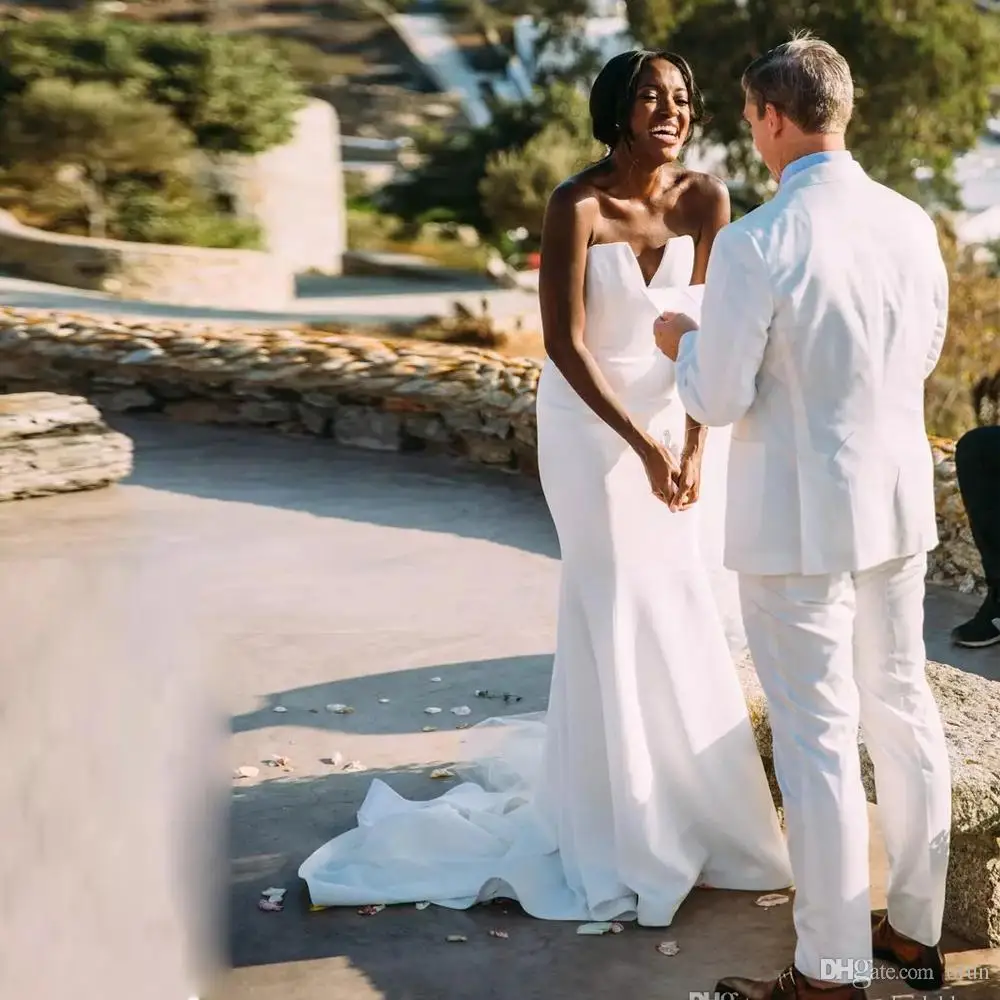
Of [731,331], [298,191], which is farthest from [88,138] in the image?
[731,331]

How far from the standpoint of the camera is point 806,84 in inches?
114

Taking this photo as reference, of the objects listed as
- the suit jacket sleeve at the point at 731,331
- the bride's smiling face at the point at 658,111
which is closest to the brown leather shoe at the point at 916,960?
the suit jacket sleeve at the point at 731,331

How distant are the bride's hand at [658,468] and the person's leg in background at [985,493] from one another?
2454mm

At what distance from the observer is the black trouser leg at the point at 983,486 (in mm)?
5758

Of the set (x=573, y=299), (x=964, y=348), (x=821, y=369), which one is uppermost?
(x=573, y=299)

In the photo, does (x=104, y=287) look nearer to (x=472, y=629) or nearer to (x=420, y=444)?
(x=420, y=444)

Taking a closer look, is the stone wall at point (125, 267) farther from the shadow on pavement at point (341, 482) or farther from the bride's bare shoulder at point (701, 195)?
the bride's bare shoulder at point (701, 195)

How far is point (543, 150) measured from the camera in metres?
27.7

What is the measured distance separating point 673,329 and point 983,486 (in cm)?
293

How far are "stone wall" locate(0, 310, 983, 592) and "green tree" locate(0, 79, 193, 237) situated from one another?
13464 mm

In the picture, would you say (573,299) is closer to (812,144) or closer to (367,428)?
(812,144)

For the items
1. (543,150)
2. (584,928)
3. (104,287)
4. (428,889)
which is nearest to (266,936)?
(428,889)

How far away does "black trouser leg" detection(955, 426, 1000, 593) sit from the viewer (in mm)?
5758

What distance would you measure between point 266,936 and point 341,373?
6405 mm
